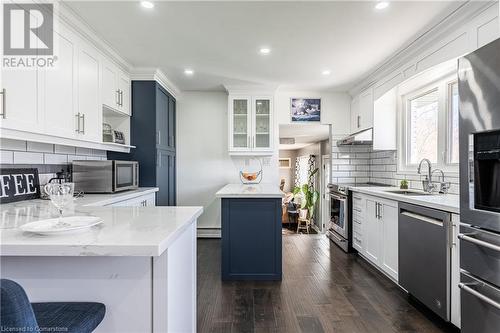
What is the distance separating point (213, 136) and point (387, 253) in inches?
120

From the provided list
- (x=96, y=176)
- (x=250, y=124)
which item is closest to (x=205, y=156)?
(x=250, y=124)

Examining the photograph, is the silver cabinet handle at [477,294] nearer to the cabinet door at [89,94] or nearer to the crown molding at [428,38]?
the crown molding at [428,38]

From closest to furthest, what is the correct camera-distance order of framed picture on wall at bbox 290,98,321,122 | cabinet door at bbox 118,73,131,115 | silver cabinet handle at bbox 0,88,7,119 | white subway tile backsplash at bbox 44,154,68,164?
silver cabinet handle at bbox 0,88,7,119 < white subway tile backsplash at bbox 44,154,68,164 < cabinet door at bbox 118,73,131,115 < framed picture on wall at bbox 290,98,321,122

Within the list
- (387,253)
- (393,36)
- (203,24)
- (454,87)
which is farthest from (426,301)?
(203,24)

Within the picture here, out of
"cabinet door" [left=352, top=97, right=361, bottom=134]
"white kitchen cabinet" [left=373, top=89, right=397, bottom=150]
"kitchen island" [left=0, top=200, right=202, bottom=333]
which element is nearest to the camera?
"kitchen island" [left=0, top=200, right=202, bottom=333]

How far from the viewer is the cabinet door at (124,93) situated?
3324mm

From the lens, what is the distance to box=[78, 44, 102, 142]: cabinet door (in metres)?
2.55

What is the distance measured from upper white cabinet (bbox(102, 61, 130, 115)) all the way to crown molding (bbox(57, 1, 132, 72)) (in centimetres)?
11

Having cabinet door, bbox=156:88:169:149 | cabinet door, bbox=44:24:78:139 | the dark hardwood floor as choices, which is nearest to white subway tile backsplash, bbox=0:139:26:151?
cabinet door, bbox=44:24:78:139

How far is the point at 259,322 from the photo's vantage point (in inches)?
83.0

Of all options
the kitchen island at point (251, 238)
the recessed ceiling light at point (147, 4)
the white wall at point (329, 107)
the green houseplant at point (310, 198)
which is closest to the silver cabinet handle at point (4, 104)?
the recessed ceiling light at point (147, 4)

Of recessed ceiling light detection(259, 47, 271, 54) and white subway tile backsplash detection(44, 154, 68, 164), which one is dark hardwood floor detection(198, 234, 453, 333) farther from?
recessed ceiling light detection(259, 47, 271, 54)

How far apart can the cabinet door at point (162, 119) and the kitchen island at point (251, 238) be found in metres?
1.45

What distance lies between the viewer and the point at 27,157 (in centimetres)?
226
